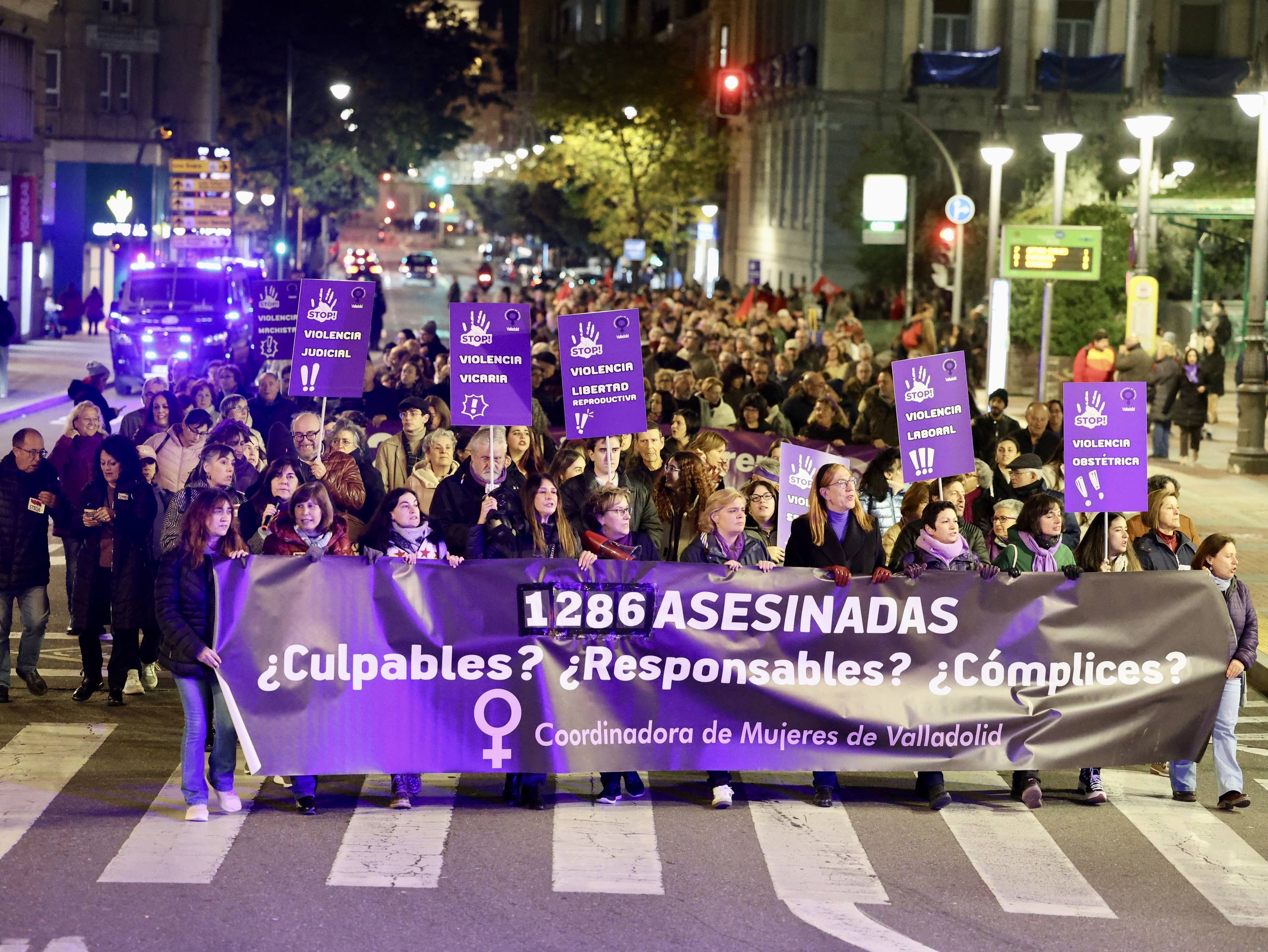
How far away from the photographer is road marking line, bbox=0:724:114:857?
9539mm

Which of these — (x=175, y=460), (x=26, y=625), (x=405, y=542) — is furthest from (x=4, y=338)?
(x=405, y=542)

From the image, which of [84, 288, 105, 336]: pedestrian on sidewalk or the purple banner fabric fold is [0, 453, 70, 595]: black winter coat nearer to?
the purple banner fabric fold

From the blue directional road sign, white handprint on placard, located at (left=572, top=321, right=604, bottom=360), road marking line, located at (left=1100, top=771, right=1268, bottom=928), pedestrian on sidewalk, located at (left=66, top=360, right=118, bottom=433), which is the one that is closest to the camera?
road marking line, located at (left=1100, top=771, right=1268, bottom=928)

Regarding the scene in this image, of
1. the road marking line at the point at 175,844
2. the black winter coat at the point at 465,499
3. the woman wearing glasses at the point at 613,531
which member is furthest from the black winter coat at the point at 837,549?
the road marking line at the point at 175,844

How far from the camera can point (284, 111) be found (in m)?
70.1

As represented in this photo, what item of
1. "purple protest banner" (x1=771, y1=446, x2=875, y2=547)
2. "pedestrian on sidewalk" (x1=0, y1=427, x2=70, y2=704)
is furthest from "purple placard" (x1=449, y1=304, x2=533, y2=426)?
"pedestrian on sidewalk" (x1=0, y1=427, x2=70, y2=704)

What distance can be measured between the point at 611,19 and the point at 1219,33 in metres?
51.9

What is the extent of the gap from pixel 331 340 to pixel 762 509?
3.65m

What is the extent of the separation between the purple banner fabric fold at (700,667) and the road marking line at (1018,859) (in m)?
0.30

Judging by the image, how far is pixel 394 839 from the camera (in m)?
9.34

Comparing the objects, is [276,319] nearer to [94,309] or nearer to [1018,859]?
Result: [1018,859]

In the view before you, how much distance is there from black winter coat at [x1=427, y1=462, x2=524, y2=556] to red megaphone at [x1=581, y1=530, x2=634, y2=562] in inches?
30.8

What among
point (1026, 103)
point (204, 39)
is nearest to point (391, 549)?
point (1026, 103)

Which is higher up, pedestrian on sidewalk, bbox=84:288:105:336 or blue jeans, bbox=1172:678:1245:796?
pedestrian on sidewalk, bbox=84:288:105:336
